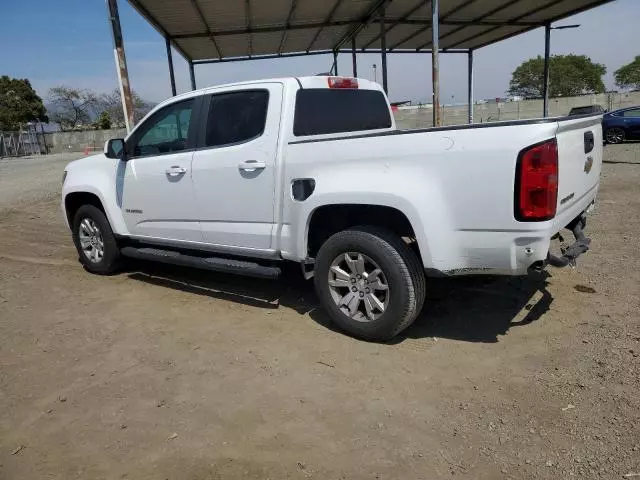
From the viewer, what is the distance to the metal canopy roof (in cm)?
1070

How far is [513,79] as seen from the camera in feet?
253

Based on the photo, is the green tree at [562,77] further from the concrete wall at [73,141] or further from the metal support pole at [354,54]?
the metal support pole at [354,54]

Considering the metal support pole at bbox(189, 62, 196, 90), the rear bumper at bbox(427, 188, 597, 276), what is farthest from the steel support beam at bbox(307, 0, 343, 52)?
the rear bumper at bbox(427, 188, 597, 276)

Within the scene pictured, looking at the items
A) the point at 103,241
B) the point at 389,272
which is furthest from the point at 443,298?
the point at 103,241

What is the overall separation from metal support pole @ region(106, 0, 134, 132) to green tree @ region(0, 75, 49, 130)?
2225 inches

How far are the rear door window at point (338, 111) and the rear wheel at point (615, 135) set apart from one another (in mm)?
16766

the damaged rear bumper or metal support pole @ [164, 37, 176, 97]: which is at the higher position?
metal support pole @ [164, 37, 176, 97]

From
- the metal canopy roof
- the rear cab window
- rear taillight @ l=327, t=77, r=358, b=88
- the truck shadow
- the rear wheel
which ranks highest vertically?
the metal canopy roof

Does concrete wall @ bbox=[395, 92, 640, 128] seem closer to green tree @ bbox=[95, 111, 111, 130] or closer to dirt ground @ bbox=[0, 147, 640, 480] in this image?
dirt ground @ bbox=[0, 147, 640, 480]

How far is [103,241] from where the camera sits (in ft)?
18.4

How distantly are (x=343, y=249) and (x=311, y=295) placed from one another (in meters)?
1.31

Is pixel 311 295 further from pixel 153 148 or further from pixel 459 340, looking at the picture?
pixel 153 148

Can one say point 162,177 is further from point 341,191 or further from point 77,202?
point 341,191

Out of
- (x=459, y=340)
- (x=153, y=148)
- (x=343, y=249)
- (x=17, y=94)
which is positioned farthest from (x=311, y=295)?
(x=17, y=94)
